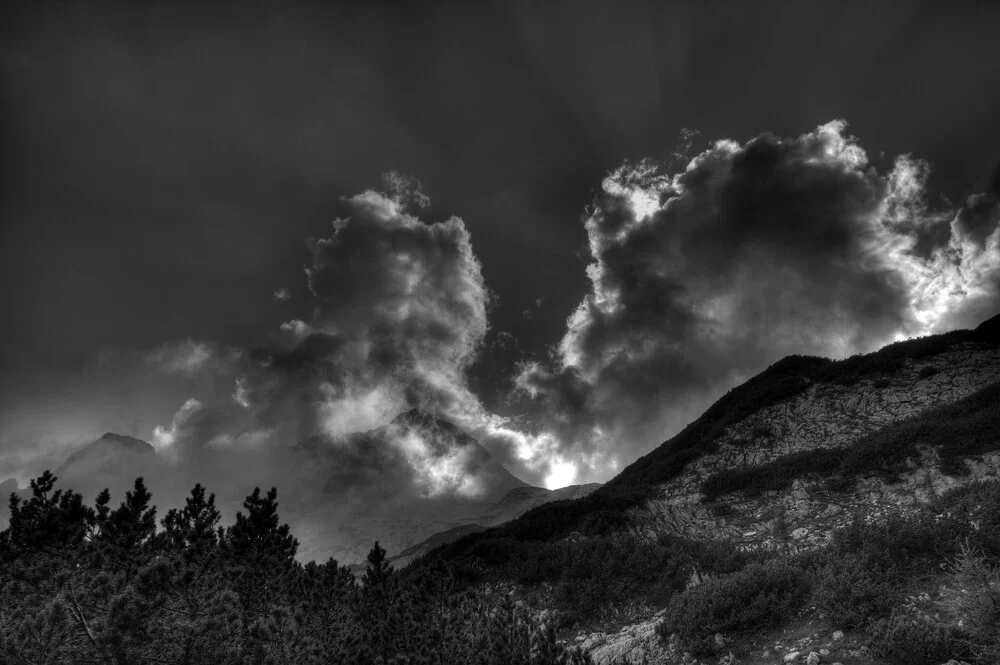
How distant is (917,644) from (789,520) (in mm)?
21972

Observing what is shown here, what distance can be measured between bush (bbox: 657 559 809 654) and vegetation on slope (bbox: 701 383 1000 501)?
19947 mm

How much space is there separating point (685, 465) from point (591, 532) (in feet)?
51.1

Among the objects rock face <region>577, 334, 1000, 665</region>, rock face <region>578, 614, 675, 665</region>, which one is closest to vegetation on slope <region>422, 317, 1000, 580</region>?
rock face <region>577, 334, 1000, 665</region>

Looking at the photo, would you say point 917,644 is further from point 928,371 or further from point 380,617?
point 928,371

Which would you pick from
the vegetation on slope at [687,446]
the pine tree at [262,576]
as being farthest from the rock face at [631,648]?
the vegetation on slope at [687,446]

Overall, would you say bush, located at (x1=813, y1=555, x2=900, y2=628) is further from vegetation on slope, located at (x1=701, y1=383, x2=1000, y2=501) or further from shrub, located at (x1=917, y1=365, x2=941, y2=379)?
shrub, located at (x1=917, y1=365, x2=941, y2=379)

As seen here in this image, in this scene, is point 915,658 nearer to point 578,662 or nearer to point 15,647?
point 578,662

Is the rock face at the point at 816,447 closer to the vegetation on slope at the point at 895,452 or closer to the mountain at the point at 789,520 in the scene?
the mountain at the point at 789,520

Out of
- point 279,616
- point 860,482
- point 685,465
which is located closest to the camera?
point 279,616

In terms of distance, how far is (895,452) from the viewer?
27078 mm

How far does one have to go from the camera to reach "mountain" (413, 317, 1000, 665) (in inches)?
415

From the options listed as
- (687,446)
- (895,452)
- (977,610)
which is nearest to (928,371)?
(895,452)

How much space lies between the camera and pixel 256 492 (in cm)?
3100

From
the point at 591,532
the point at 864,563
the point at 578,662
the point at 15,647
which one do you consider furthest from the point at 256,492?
the point at 864,563
